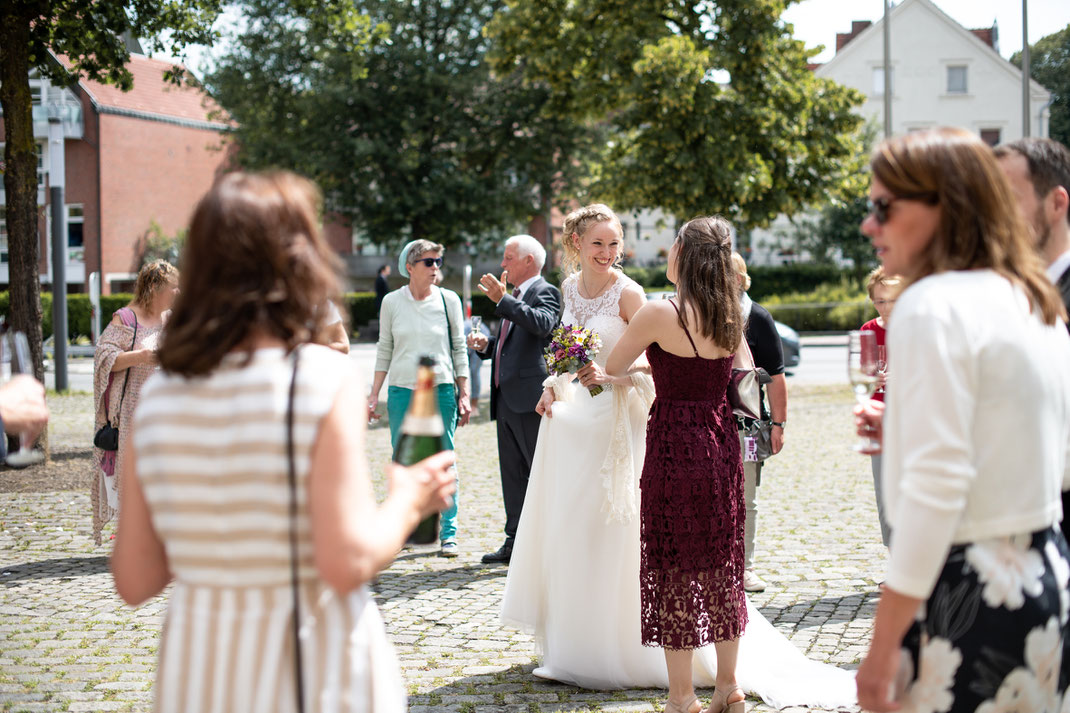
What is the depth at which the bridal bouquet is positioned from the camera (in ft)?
18.3

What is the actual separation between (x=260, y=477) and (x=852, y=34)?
65335mm

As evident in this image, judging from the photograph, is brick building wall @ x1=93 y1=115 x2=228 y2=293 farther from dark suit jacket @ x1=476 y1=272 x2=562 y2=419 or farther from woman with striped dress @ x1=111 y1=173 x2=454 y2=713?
woman with striped dress @ x1=111 y1=173 x2=454 y2=713

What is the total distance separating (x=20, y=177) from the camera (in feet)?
38.1

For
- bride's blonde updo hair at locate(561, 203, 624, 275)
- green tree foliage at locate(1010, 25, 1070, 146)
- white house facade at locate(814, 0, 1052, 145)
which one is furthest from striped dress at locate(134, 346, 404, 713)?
green tree foliage at locate(1010, 25, 1070, 146)

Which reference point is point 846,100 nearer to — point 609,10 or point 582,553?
point 609,10

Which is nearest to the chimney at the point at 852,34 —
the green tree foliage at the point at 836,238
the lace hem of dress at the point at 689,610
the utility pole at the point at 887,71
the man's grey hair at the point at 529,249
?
the green tree foliage at the point at 836,238

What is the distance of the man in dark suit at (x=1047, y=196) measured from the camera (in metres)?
2.96

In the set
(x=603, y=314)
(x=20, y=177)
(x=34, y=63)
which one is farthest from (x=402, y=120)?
(x=603, y=314)

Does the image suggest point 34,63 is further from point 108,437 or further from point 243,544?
point 243,544

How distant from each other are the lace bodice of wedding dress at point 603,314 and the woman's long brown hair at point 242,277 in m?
3.83

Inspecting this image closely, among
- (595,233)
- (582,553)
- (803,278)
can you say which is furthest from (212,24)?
(803,278)

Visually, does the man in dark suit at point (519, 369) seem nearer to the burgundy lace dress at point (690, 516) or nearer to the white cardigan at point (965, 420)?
the burgundy lace dress at point (690, 516)

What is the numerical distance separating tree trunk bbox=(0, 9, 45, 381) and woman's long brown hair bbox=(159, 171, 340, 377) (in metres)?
10.4

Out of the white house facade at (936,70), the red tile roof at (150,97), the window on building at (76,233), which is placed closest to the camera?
the window on building at (76,233)
